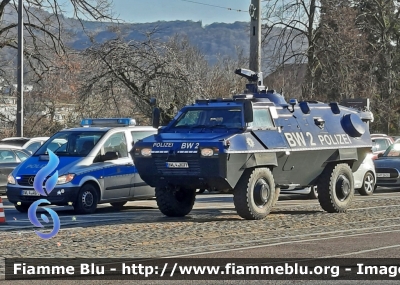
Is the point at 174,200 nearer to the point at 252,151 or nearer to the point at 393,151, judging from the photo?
the point at 252,151

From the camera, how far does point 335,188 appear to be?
1697cm

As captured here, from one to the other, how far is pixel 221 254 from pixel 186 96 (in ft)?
70.8

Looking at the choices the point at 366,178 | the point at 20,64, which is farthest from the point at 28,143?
the point at 366,178

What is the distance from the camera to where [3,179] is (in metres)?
21.7

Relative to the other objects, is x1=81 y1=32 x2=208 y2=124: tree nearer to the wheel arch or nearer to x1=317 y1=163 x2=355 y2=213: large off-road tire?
the wheel arch

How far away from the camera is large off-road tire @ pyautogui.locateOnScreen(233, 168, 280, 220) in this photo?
15.0 meters

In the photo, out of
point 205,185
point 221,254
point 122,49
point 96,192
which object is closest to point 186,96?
point 122,49

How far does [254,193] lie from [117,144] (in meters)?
4.01

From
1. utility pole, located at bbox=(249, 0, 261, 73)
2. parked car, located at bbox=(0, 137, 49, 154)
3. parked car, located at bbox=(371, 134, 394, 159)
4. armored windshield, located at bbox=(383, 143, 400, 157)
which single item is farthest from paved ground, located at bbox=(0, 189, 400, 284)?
parked car, located at bbox=(371, 134, 394, 159)

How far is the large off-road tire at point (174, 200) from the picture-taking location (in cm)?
1591

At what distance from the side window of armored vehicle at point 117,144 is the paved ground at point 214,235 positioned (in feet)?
4.18

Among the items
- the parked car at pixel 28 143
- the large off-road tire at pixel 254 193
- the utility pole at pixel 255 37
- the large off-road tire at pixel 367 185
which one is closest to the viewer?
the large off-road tire at pixel 254 193

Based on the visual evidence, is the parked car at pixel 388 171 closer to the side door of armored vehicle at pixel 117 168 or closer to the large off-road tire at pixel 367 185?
the large off-road tire at pixel 367 185

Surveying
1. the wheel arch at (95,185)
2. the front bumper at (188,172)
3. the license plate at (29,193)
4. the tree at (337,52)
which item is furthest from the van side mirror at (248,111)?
the tree at (337,52)
